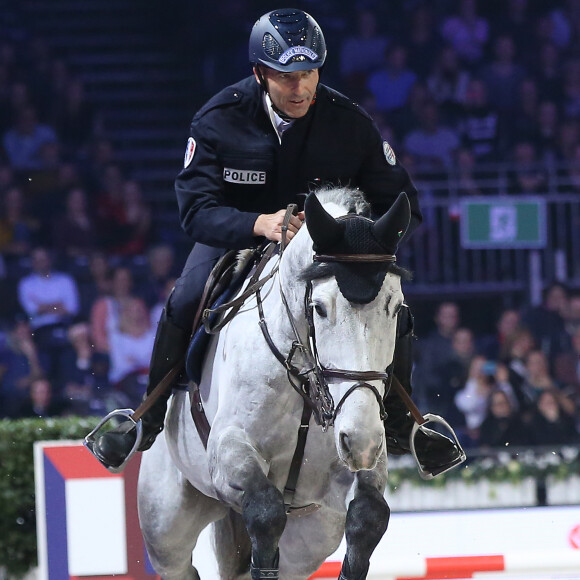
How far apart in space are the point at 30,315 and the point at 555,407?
460 centimetres

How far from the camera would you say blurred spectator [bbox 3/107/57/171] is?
36.4ft

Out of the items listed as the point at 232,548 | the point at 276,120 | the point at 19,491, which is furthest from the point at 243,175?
the point at 19,491

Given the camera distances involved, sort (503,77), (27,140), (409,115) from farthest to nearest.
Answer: (503,77), (409,115), (27,140)

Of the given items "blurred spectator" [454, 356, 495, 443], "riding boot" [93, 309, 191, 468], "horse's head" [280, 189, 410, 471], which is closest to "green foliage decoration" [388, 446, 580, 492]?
"blurred spectator" [454, 356, 495, 443]

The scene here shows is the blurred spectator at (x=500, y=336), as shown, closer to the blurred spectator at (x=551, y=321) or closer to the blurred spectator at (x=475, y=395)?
the blurred spectator at (x=551, y=321)

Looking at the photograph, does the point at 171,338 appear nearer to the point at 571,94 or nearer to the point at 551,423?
the point at 551,423

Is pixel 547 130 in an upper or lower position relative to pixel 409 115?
lower

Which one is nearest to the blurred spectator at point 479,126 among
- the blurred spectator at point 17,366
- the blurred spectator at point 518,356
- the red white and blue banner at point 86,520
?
the blurred spectator at point 518,356

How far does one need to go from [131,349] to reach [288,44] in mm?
6386

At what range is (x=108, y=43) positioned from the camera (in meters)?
11.8

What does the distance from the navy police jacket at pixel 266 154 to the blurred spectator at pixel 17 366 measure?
600cm

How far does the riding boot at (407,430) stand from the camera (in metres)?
4.25

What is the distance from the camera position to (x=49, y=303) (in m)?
10.3

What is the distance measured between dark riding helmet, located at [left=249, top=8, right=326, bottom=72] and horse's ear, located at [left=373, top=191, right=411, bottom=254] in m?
0.74
